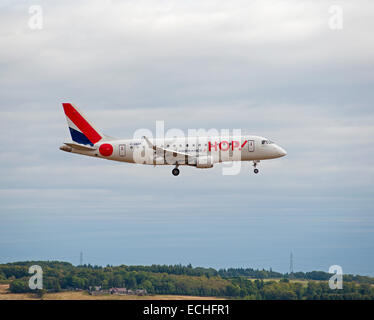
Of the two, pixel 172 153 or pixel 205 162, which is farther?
pixel 172 153

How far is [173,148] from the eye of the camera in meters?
140

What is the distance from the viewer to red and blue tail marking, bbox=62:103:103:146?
479 feet

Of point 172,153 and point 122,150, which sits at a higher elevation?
point 122,150

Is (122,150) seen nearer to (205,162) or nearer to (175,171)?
(175,171)

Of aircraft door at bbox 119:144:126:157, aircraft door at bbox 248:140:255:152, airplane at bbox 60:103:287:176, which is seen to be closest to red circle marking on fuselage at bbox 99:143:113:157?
airplane at bbox 60:103:287:176

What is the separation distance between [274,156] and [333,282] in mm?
59394

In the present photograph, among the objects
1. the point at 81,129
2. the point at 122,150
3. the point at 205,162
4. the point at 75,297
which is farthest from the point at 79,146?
the point at 75,297

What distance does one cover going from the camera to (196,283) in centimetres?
17750

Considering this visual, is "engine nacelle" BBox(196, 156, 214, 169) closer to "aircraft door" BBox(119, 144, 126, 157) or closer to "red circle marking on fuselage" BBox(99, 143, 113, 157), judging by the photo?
"aircraft door" BBox(119, 144, 126, 157)

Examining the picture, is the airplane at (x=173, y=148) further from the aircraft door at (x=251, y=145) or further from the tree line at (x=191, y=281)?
the tree line at (x=191, y=281)

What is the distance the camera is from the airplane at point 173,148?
136m

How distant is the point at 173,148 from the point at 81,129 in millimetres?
19723
